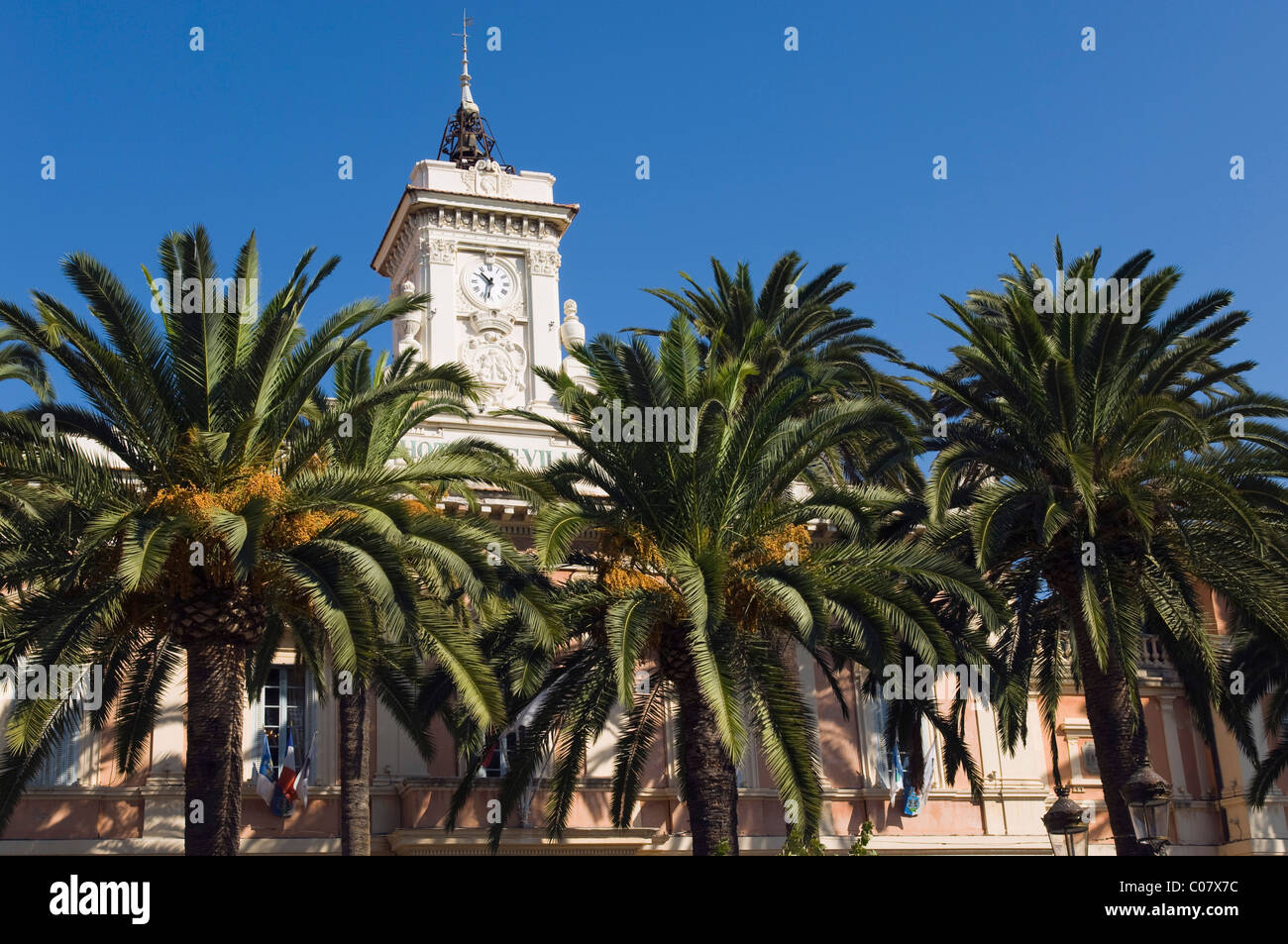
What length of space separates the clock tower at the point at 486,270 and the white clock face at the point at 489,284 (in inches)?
0.9

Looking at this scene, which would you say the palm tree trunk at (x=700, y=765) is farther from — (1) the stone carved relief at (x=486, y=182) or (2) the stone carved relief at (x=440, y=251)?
(1) the stone carved relief at (x=486, y=182)

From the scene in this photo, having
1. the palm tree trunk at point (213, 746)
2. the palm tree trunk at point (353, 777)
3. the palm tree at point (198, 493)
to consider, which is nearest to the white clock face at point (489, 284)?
the palm tree trunk at point (353, 777)

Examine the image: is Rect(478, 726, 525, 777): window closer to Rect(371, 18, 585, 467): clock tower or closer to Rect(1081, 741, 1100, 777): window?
Rect(371, 18, 585, 467): clock tower

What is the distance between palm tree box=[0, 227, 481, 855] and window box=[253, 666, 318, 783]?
8262mm

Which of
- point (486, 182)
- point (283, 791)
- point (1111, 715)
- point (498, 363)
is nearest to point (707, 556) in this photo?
point (1111, 715)

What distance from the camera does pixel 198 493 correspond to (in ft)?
66.4

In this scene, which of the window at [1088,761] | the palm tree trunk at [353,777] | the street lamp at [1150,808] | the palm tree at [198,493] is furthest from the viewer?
the window at [1088,761]

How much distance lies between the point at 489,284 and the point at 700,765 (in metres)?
19.4

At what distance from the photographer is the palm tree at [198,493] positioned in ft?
65.2
